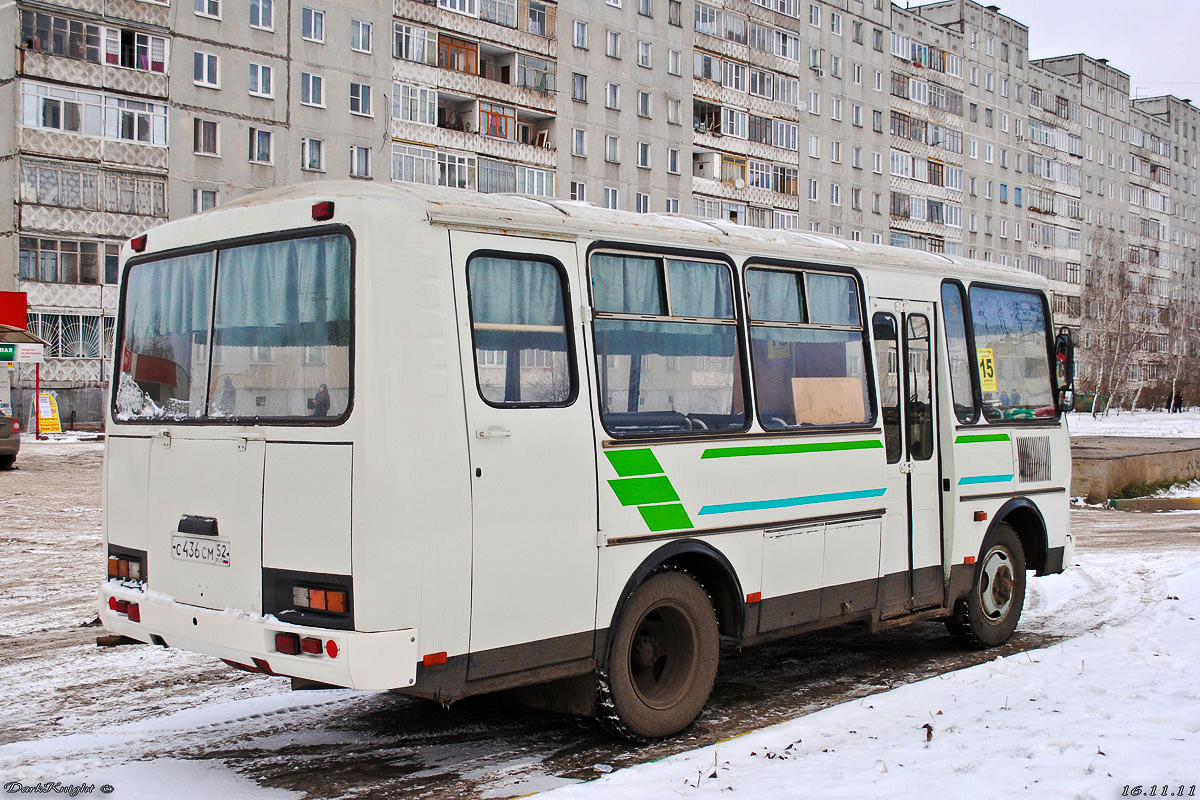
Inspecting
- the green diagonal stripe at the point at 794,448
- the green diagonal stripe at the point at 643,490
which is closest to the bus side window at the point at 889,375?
the green diagonal stripe at the point at 794,448

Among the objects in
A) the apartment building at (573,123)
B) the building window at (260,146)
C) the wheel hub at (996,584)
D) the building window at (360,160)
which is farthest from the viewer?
the building window at (360,160)

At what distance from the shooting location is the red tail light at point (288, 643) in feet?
18.9

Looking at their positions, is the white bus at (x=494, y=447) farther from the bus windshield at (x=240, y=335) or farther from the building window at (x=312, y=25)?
the building window at (x=312, y=25)

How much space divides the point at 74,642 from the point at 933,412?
271 inches

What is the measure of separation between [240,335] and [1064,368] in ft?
23.1

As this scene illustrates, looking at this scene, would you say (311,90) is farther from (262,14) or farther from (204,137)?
(204,137)

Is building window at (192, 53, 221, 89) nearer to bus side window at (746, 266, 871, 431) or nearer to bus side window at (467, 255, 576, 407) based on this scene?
bus side window at (746, 266, 871, 431)

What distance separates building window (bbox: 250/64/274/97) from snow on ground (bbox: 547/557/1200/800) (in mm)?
45932

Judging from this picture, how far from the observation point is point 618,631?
21.9ft

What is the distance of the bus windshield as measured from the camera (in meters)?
5.96

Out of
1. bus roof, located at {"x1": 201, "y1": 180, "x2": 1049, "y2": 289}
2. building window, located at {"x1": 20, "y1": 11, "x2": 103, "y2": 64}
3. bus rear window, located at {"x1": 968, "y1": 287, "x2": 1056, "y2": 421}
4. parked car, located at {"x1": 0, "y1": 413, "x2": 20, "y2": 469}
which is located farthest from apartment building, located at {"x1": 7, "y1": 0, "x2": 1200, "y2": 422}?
bus roof, located at {"x1": 201, "y1": 180, "x2": 1049, "y2": 289}

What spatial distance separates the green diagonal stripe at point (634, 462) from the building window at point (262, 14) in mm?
46724

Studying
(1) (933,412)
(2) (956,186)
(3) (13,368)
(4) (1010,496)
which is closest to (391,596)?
(1) (933,412)

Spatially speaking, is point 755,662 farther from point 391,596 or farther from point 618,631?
point 391,596
